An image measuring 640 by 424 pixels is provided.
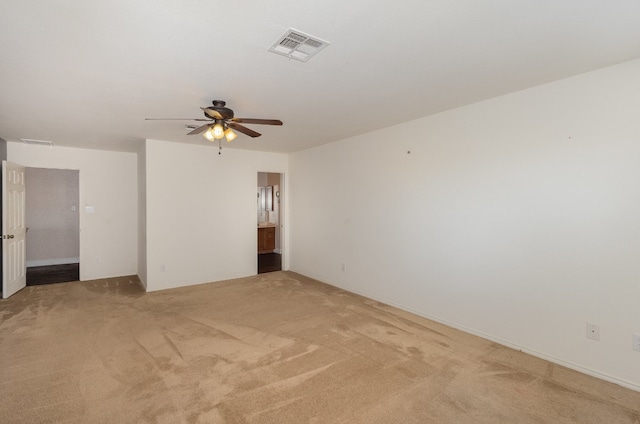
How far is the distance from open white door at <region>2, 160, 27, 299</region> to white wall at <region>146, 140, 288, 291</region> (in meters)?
1.96

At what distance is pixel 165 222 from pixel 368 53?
14.9 feet

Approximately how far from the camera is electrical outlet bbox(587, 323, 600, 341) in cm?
261

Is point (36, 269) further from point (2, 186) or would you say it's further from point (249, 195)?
point (249, 195)

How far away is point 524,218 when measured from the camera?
3043mm

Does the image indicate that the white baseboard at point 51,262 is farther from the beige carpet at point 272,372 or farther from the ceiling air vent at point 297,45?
the ceiling air vent at point 297,45

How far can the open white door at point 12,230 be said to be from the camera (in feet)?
15.3

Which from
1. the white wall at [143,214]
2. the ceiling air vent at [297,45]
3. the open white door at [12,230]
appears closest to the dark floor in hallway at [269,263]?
the white wall at [143,214]

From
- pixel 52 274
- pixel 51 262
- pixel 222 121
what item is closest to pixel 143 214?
pixel 52 274

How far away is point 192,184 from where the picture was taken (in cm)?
559

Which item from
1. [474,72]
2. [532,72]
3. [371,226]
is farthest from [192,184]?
[532,72]

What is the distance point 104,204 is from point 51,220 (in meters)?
2.28

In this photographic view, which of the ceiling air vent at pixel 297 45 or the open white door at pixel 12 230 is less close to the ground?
the ceiling air vent at pixel 297 45

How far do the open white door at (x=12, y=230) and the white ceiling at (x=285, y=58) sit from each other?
1693 mm

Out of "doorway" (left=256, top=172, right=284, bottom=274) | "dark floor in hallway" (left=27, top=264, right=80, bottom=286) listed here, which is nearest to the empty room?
"dark floor in hallway" (left=27, top=264, right=80, bottom=286)
